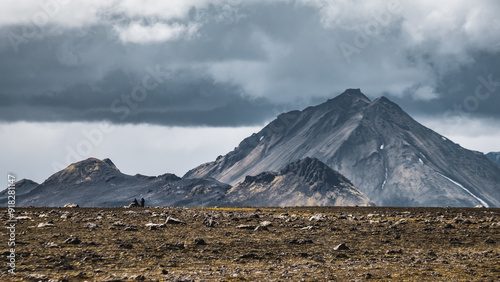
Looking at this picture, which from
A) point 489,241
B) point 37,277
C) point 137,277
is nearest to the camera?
point 137,277

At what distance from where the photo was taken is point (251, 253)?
25297 millimetres

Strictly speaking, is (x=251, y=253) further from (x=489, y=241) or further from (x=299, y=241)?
(x=489, y=241)

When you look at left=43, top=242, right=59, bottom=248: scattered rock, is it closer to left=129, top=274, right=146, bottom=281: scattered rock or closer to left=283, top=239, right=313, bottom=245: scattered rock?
left=129, top=274, right=146, bottom=281: scattered rock

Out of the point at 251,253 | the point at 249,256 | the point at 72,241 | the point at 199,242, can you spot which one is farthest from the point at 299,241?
the point at 72,241

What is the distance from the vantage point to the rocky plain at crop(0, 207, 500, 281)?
20234 mm

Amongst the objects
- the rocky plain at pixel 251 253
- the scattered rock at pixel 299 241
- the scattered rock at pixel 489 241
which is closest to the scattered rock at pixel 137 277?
the rocky plain at pixel 251 253

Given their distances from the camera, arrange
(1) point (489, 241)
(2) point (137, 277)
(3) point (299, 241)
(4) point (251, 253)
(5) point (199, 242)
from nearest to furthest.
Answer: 1. (2) point (137, 277)
2. (4) point (251, 253)
3. (5) point (199, 242)
4. (3) point (299, 241)
5. (1) point (489, 241)

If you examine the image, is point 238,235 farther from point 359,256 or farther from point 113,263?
point 113,263

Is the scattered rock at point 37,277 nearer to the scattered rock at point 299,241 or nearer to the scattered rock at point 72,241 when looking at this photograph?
the scattered rock at point 72,241

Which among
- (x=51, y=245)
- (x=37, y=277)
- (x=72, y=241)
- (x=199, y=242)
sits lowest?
(x=37, y=277)

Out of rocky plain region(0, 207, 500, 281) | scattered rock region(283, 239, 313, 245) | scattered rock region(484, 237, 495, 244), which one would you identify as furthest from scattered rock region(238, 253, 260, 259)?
scattered rock region(484, 237, 495, 244)

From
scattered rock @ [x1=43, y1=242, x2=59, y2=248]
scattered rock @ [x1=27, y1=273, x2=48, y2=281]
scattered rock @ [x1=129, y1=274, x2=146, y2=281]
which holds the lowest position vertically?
scattered rock @ [x1=129, y1=274, x2=146, y2=281]

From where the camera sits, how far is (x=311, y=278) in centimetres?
1961

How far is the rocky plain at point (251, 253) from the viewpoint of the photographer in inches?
797
